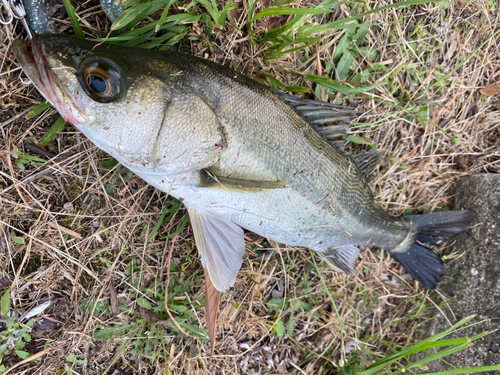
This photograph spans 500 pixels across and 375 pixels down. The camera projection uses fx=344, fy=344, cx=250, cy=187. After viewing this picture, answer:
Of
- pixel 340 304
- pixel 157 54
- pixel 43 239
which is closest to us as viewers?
pixel 157 54

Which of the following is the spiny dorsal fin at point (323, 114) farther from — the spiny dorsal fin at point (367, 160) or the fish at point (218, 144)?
the spiny dorsal fin at point (367, 160)

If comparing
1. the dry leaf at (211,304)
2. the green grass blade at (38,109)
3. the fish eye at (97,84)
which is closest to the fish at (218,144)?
the fish eye at (97,84)

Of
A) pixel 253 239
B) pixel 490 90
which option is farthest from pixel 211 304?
pixel 490 90

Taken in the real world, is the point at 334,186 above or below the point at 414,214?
above

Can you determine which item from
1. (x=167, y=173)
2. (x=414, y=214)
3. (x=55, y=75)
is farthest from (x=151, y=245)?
(x=414, y=214)

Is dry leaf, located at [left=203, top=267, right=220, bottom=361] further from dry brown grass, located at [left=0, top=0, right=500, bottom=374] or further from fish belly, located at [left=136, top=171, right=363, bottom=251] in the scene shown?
fish belly, located at [left=136, top=171, right=363, bottom=251]

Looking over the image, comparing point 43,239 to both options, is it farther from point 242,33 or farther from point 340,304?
point 340,304
